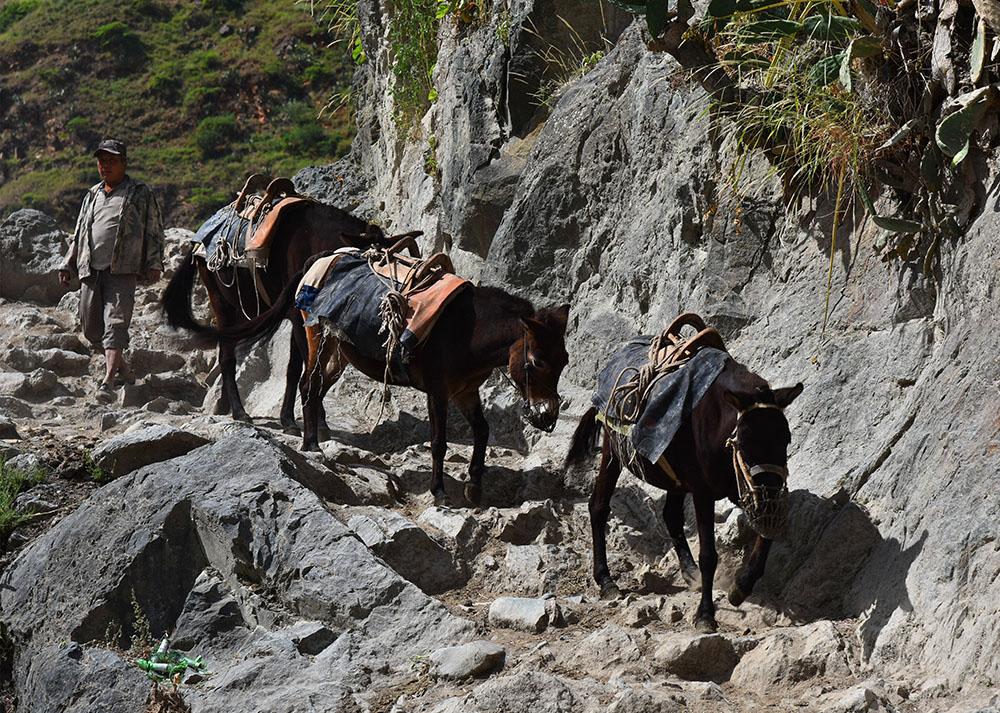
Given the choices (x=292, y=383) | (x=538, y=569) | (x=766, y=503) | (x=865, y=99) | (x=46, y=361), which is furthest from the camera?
(x=46, y=361)

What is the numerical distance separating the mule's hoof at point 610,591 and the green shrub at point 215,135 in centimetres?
1856

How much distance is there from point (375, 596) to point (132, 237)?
6.25 m

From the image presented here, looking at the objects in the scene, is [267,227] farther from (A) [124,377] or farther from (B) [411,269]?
(A) [124,377]

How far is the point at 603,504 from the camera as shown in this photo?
7.24 m

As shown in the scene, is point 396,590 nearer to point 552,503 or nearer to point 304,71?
point 552,503

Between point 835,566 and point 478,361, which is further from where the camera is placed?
point 478,361

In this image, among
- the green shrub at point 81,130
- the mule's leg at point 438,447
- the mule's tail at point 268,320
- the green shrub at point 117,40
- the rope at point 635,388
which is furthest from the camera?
the green shrub at point 117,40

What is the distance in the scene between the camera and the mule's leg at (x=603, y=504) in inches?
281

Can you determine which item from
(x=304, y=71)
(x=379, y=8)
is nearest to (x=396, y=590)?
(x=379, y=8)

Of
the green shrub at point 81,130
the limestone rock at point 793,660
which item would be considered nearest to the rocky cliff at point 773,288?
the limestone rock at point 793,660

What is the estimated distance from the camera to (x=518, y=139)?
1122 centimetres

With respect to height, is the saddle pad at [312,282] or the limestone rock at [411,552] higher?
the saddle pad at [312,282]

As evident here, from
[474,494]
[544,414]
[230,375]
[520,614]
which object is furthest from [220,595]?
[230,375]

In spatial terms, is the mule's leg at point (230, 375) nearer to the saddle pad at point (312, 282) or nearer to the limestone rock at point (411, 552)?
the saddle pad at point (312, 282)
